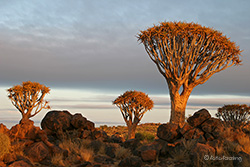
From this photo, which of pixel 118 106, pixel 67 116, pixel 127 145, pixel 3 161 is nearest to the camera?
pixel 3 161

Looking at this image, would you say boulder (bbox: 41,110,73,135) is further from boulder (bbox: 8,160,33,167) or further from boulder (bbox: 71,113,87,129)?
boulder (bbox: 8,160,33,167)

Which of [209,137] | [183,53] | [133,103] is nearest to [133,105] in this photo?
[133,103]

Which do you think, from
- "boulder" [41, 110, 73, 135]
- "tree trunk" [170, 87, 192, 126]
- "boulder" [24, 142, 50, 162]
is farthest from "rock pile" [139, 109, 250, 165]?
"tree trunk" [170, 87, 192, 126]

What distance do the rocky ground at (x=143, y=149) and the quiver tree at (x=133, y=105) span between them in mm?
10670

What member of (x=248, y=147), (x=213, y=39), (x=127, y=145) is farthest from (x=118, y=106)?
(x=248, y=147)

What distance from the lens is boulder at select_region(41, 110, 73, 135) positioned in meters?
12.3

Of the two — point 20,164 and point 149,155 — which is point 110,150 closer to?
point 149,155

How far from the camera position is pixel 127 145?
11438 millimetres

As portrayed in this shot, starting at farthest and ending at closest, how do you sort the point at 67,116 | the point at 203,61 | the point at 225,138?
the point at 203,61 → the point at 67,116 → the point at 225,138

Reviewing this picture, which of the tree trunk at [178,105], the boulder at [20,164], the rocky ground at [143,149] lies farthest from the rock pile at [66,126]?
the tree trunk at [178,105]

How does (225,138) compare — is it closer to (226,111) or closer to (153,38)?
(153,38)

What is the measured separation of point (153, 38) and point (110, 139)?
31.1 feet

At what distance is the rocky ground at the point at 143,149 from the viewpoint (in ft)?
27.3

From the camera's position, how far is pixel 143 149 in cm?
955
